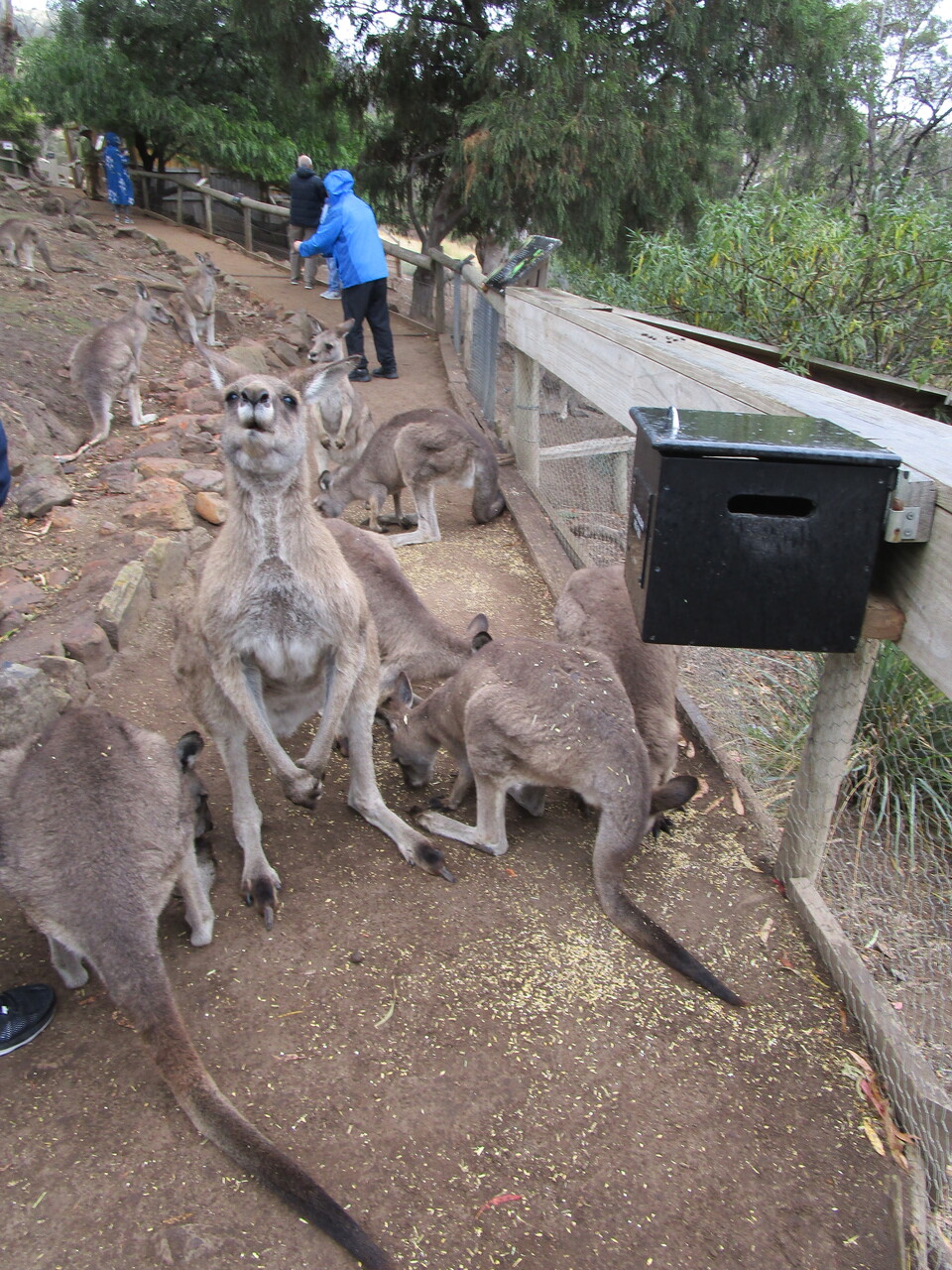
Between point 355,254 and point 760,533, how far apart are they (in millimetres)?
8412

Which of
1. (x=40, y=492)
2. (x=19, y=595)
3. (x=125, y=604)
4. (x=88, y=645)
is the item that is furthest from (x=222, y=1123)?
(x=40, y=492)

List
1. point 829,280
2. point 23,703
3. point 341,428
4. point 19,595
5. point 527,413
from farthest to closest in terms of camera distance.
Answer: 1. point 341,428
2. point 527,413
3. point 829,280
4. point 19,595
5. point 23,703

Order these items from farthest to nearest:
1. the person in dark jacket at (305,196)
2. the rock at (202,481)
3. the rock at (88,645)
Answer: the person in dark jacket at (305,196) < the rock at (202,481) < the rock at (88,645)

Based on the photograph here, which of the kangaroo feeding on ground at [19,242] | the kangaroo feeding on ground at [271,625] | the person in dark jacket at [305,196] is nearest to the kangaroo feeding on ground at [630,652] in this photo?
the kangaroo feeding on ground at [271,625]

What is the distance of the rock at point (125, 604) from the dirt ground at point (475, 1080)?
4.48ft

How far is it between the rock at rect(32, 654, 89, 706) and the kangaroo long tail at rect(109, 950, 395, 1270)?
1.78m

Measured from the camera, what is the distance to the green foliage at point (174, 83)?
19016 mm

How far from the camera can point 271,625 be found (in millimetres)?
3154

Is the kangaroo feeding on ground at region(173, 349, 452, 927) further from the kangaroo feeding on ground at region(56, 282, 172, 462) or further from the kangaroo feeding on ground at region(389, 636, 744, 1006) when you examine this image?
the kangaroo feeding on ground at region(56, 282, 172, 462)

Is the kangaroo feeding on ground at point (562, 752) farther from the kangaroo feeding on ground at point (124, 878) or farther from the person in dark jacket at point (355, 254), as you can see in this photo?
the person in dark jacket at point (355, 254)

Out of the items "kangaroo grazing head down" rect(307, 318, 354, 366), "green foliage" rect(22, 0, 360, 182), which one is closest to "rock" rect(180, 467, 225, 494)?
"kangaroo grazing head down" rect(307, 318, 354, 366)

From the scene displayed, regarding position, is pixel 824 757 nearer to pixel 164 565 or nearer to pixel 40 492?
pixel 164 565

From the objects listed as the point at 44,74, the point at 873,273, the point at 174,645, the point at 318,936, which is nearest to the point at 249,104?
the point at 44,74

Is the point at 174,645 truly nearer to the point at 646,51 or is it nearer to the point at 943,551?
the point at 943,551
